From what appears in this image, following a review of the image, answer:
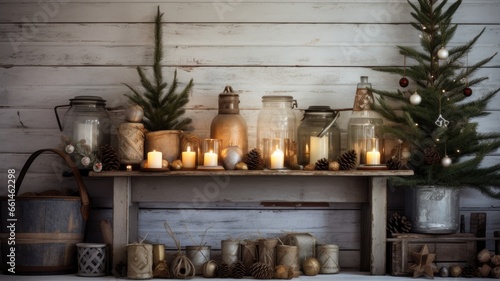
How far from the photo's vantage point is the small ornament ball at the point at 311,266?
2.90 m

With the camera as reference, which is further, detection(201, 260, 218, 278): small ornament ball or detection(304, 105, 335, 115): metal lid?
detection(304, 105, 335, 115): metal lid

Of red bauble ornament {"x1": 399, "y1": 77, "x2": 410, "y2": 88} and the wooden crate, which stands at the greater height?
red bauble ornament {"x1": 399, "y1": 77, "x2": 410, "y2": 88}

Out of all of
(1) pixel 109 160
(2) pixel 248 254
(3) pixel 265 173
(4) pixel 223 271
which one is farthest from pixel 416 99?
(1) pixel 109 160

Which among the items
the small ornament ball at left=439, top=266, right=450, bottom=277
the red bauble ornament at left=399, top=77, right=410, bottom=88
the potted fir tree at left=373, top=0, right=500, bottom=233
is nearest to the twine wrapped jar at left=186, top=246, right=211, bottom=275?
the potted fir tree at left=373, top=0, right=500, bottom=233

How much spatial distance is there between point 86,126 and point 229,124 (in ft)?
1.89

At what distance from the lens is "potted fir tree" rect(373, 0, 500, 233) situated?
9.55 feet

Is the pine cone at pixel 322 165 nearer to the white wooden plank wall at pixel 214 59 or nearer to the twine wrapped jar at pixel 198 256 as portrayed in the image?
the white wooden plank wall at pixel 214 59

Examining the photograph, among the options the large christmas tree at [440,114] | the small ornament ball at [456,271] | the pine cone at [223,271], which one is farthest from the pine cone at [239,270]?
the small ornament ball at [456,271]

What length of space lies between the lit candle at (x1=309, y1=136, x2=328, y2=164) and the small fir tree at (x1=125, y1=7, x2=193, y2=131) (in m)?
0.53

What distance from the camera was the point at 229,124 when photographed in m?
2.97

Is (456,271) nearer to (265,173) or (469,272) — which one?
(469,272)

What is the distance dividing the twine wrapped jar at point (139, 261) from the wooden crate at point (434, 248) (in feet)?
3.05

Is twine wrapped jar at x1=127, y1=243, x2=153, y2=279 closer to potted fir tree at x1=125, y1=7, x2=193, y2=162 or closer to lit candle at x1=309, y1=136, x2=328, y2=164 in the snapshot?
potted fir tree at x1=125, y1=7, x2=193, y2=162

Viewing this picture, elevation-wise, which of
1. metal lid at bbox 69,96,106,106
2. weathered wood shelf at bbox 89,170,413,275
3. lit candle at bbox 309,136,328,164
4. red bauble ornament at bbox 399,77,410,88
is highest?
red bauble ornament at bbox 399,77,410,88
